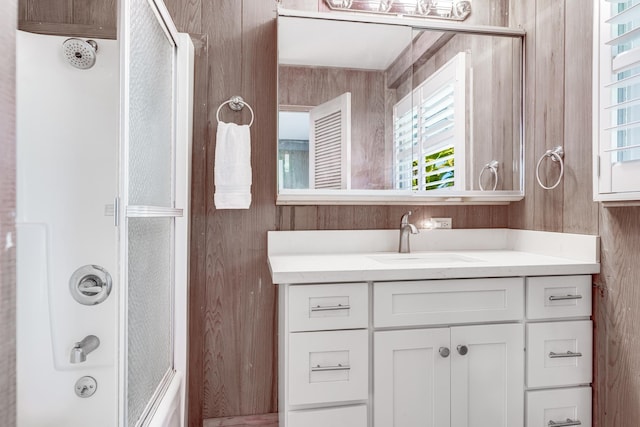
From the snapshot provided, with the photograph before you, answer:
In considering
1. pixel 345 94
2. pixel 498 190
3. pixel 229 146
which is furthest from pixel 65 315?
pixel 498 190

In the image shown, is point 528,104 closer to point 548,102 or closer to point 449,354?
point 548,102

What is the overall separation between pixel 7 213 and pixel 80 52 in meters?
1.53

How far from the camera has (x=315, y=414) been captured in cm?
134

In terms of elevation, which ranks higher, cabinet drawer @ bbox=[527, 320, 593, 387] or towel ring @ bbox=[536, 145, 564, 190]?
towel ring @ bbox=[536, 145, 564, 190]

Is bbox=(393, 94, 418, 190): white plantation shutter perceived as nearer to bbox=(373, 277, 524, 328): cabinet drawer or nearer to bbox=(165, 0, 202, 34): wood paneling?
bbox=(373, 277, 524, 328): cabinet drawer

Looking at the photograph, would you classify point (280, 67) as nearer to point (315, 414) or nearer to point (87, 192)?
point (87, 192)

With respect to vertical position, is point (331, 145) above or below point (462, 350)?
above

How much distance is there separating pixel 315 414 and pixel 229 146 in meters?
1.15

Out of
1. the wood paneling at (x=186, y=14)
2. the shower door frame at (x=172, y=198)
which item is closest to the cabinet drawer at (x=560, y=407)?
the shower door frame at (x=172, y=198)

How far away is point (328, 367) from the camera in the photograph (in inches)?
53.0

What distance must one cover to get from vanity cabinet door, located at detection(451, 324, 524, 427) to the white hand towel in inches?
40.9

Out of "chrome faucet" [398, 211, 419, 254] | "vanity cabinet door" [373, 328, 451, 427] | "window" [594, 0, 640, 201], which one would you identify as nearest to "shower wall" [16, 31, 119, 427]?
"vanity cabinet door" [373, 328, 451, 427]

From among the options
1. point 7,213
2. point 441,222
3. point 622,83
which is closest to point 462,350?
point 441,222

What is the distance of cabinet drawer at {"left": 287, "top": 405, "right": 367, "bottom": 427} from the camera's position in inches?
52.5
